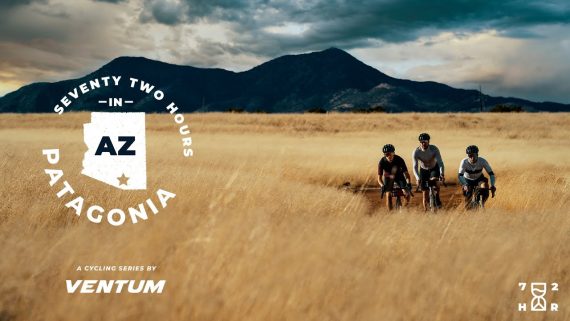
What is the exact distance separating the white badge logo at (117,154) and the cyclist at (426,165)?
19.3ft

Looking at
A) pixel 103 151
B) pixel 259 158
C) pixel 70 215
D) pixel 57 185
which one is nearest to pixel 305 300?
pixel 70 215

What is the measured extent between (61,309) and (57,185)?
18.6ft

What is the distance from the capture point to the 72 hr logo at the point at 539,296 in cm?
464

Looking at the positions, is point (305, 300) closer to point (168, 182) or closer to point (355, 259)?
point (355, 259)

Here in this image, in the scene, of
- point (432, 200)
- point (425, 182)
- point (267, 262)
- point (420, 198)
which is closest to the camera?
point (267, 262)

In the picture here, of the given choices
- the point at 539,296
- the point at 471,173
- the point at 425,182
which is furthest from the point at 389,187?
the point at 539,296

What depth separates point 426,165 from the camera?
11195mm

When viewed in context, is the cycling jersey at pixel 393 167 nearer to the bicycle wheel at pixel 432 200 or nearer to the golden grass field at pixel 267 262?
the bicycle wheel at pixel 432 200

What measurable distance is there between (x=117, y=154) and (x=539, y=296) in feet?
33.9

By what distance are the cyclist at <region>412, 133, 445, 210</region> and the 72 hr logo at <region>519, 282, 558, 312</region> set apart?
572 centimetres

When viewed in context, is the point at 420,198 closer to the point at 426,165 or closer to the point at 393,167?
the point at 426,165

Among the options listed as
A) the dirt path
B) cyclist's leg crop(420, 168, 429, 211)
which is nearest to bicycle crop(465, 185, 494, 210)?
cyclist's leg crop(420, 168, 429, 211)

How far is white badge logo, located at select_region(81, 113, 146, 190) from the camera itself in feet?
33.3

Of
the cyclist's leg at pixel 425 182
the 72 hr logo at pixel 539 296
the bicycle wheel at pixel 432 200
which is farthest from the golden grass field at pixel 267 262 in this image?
the cyclist's leg at pixel 425 182
